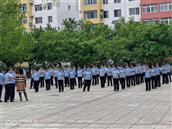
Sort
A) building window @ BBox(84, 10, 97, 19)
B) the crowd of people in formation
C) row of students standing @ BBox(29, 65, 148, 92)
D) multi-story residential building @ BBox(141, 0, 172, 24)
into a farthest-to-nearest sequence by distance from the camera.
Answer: building window @ BBox(84, 10, 97, 19) < multi-story residential building @ BBox(141, 0, 172, 24) < row of students standing @ BBox(29, 65, 148, 92) < the crowd of people in formation

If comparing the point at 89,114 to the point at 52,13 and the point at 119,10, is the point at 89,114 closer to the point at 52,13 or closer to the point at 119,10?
the point at 119,10

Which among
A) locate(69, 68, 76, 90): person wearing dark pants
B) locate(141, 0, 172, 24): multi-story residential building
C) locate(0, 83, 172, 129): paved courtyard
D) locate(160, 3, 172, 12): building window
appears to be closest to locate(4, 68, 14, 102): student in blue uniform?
locate(0, 83, 172, 129): paved courtyard

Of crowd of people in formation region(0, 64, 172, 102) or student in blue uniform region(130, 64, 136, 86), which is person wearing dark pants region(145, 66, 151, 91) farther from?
student in blue uniform region(130, 64, 136, 86)

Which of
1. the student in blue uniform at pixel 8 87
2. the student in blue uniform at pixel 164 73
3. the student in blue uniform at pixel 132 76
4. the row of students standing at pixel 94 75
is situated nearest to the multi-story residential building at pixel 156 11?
the student in blue uniform at pixel 164 73

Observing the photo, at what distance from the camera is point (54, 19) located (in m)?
78.1

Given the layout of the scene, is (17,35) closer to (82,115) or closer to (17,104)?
(17,104)

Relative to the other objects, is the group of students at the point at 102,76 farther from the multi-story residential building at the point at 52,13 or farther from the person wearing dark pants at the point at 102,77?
the multi-story residential building at the point at 52,13

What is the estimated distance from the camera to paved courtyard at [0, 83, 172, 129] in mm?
13875

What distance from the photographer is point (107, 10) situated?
→ 77250 mm

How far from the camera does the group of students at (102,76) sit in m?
28.0

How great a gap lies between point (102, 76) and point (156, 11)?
4172 centimetres

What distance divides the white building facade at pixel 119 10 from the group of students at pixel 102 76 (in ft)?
133

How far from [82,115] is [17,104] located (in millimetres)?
5498

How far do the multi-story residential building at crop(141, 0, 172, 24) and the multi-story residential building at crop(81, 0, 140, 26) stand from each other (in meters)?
2.55
